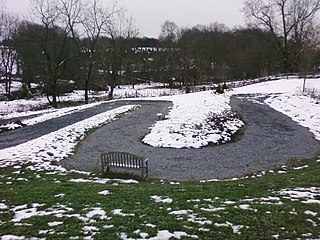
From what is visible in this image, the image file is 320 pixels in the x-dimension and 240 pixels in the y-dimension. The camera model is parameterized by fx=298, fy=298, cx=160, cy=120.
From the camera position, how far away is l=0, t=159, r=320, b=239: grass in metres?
5.00

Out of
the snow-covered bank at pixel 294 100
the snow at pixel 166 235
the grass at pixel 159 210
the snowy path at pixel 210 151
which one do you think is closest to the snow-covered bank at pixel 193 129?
the snowy path at pixel 210 151

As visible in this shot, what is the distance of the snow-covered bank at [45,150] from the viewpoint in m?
11.6

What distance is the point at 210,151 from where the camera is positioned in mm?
13484

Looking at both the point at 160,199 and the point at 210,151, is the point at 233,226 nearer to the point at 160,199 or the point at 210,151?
the point at 160,199

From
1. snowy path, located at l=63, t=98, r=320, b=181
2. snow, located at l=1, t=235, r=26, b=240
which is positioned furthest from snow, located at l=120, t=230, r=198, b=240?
snowy path, located at l=63, t=98, r=320, b=181

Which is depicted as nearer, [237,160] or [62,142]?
[237,160]

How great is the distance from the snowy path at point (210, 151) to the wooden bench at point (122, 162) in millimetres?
598

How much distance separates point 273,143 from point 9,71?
4686cm

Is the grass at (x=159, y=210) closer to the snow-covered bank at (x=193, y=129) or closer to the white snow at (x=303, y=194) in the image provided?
the white snow at (x=303, y=194)

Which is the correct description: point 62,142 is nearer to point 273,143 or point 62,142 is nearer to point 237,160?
point 237,160

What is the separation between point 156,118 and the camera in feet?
69.3

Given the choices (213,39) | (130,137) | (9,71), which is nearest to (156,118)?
(130,137)

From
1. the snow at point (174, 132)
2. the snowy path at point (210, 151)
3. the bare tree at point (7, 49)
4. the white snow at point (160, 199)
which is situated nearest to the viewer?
the white snow at point (160, 199)

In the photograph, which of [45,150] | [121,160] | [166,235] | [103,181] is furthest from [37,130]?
[166,235]
